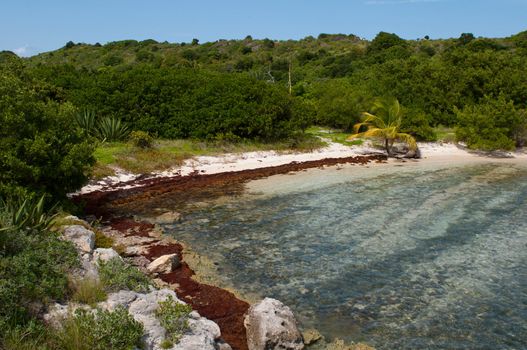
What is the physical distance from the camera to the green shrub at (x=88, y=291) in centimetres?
791

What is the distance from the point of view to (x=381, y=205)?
58.3 feet

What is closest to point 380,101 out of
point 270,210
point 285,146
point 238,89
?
point 285,146

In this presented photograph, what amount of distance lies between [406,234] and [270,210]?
16.6 feet

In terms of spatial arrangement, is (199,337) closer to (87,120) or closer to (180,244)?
(180,244)

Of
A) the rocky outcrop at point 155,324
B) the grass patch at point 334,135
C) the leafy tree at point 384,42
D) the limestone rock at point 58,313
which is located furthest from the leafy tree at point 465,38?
the limestone rock at point 58,313

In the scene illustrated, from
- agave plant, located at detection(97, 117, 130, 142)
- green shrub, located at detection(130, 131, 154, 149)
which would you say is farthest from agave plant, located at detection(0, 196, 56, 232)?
agave plant, located at detection(97, 117, 130, 142)

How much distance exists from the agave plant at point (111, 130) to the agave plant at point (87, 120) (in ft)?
1.36

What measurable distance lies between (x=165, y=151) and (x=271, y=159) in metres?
5.90

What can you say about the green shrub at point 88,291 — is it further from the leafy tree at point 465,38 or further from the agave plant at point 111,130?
the leafy tree at point 465,38

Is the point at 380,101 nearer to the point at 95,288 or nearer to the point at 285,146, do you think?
the point at 285,146

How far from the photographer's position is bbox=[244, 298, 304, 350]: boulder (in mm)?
7832

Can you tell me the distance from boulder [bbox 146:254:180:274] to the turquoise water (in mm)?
1210

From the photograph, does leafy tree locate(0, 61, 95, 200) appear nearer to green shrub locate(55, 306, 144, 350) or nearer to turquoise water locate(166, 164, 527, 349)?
turquoise water locate(166, 164, 527, 349)

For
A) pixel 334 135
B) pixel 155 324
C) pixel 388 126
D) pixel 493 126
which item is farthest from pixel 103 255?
pixel 493 126
